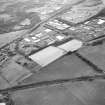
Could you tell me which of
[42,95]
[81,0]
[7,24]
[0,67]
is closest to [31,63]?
[0,67]

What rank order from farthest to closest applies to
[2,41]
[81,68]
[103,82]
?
[2,41]
[81,68]
[103,82]

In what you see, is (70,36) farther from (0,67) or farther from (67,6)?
(67,6)

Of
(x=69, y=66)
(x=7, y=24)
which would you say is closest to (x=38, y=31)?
(x=7, y=24)

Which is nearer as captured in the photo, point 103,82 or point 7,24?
point 103,82

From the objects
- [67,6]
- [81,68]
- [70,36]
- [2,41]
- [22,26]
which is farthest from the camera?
[67,6]

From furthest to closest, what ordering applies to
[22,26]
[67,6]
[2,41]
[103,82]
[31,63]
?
1. [67,6]
2. [22,26]
3. [2,41]
4. [31,63]
5. [103,82]

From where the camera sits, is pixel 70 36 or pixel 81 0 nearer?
pixel 70 36

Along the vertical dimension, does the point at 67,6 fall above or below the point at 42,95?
above

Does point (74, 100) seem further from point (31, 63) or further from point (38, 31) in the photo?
point (38, 31)

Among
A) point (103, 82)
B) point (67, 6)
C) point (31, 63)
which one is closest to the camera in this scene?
point (103, 82)
